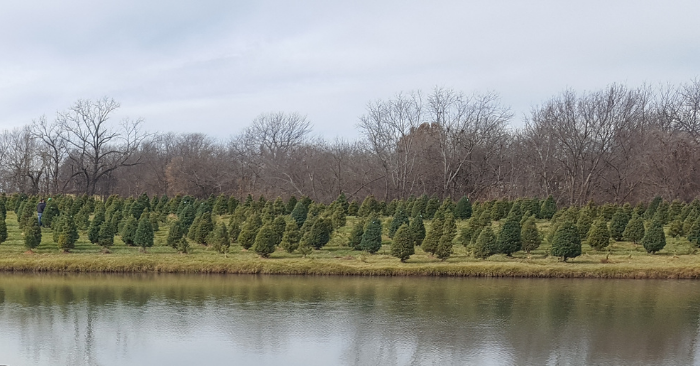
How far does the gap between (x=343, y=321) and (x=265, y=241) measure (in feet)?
28.9

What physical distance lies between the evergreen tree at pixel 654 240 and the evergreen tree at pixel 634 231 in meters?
1.44

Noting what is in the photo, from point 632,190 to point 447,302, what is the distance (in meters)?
33.1

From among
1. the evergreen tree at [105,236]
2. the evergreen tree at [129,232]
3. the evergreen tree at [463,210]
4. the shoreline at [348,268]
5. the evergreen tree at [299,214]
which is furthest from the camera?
the evergreen tree at [463,210]

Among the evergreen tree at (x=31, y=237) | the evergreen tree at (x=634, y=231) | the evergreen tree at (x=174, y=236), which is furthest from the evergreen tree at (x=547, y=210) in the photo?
the evergreen tree at (x=31, y=237)

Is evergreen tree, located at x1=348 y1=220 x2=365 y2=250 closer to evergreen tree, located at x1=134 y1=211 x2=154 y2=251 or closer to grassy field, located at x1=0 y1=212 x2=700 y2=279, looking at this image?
grassy field, located at x1=0 y1=212 x2=700 y2=279

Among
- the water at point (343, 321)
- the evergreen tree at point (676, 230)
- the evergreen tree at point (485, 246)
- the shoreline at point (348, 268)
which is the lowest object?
the water at point (343, 321)

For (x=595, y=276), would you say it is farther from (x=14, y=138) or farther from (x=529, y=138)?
(x=14, y=138)

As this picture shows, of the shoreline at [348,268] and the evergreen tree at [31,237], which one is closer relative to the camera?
the shoreline at [348,268]

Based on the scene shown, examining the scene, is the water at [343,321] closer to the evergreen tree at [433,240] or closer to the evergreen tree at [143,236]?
the evergreen tree at [433,240]

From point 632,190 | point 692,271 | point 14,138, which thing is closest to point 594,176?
point 632,190

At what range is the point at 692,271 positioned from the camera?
2050 cm

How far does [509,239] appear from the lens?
73.4ft

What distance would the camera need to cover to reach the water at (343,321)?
1128 cm

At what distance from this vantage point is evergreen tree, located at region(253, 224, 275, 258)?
22.3 meters
